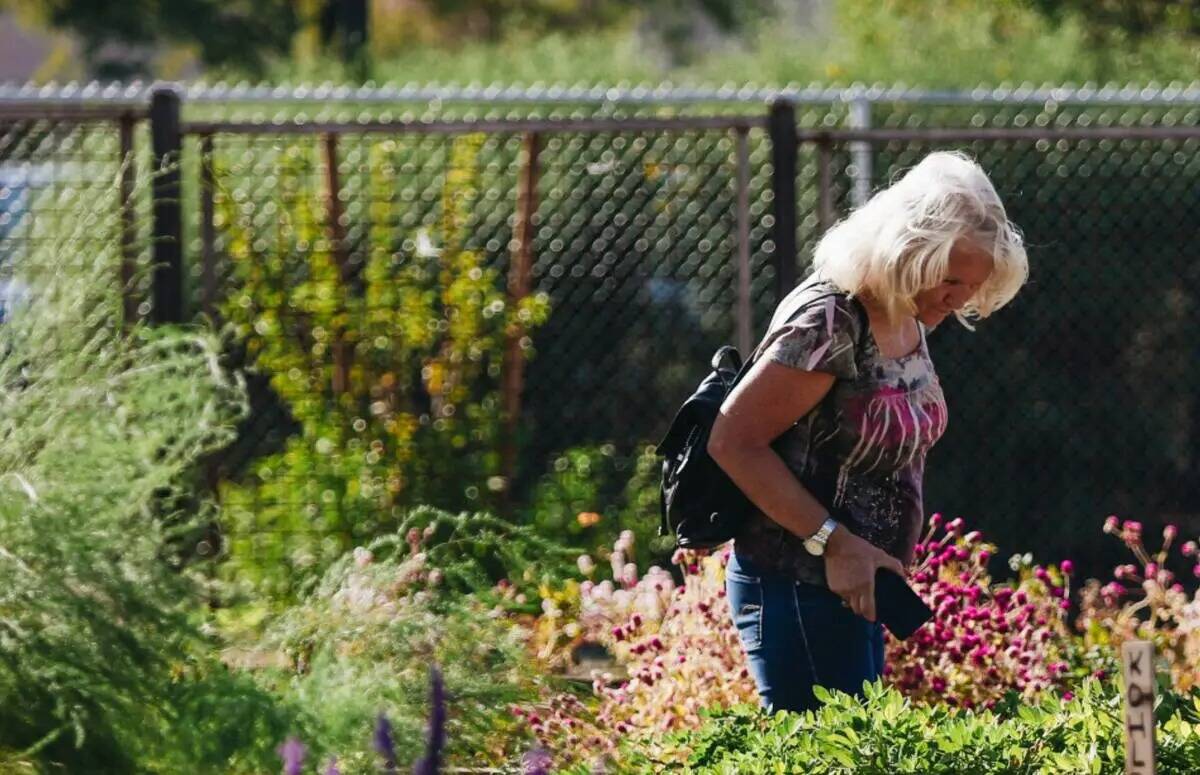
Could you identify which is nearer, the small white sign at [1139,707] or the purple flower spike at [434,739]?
the purple flower spike at [434,739]

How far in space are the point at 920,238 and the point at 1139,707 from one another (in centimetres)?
94

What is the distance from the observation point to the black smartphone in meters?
3.17

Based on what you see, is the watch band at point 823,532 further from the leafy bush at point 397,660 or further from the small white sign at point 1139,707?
the small white sign at point 1139,707

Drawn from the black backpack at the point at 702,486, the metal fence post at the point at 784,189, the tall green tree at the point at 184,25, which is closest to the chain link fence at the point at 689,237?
the metal fence post at the point at 784,189

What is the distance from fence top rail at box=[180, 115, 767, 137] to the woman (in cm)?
261

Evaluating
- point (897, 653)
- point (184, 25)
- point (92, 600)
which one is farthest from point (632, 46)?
point (92, 600)

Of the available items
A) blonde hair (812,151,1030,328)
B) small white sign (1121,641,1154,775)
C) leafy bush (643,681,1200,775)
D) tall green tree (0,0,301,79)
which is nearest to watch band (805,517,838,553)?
leafy bush (643,681,1200,775)

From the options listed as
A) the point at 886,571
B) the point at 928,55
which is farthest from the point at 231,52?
the point at 886,571

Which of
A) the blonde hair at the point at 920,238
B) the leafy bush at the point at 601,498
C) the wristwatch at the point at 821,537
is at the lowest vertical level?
the leafy bush at the point at 601,498

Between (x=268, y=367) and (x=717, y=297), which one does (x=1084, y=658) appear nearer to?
(x=717, y=297)

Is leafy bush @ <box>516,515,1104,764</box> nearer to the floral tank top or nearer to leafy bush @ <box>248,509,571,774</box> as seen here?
leafy bush @ <box>248,509,571,774</box>

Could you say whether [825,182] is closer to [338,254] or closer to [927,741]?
[338,254]

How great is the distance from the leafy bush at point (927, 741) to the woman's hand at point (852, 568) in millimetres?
204

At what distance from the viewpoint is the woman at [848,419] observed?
303 cm
